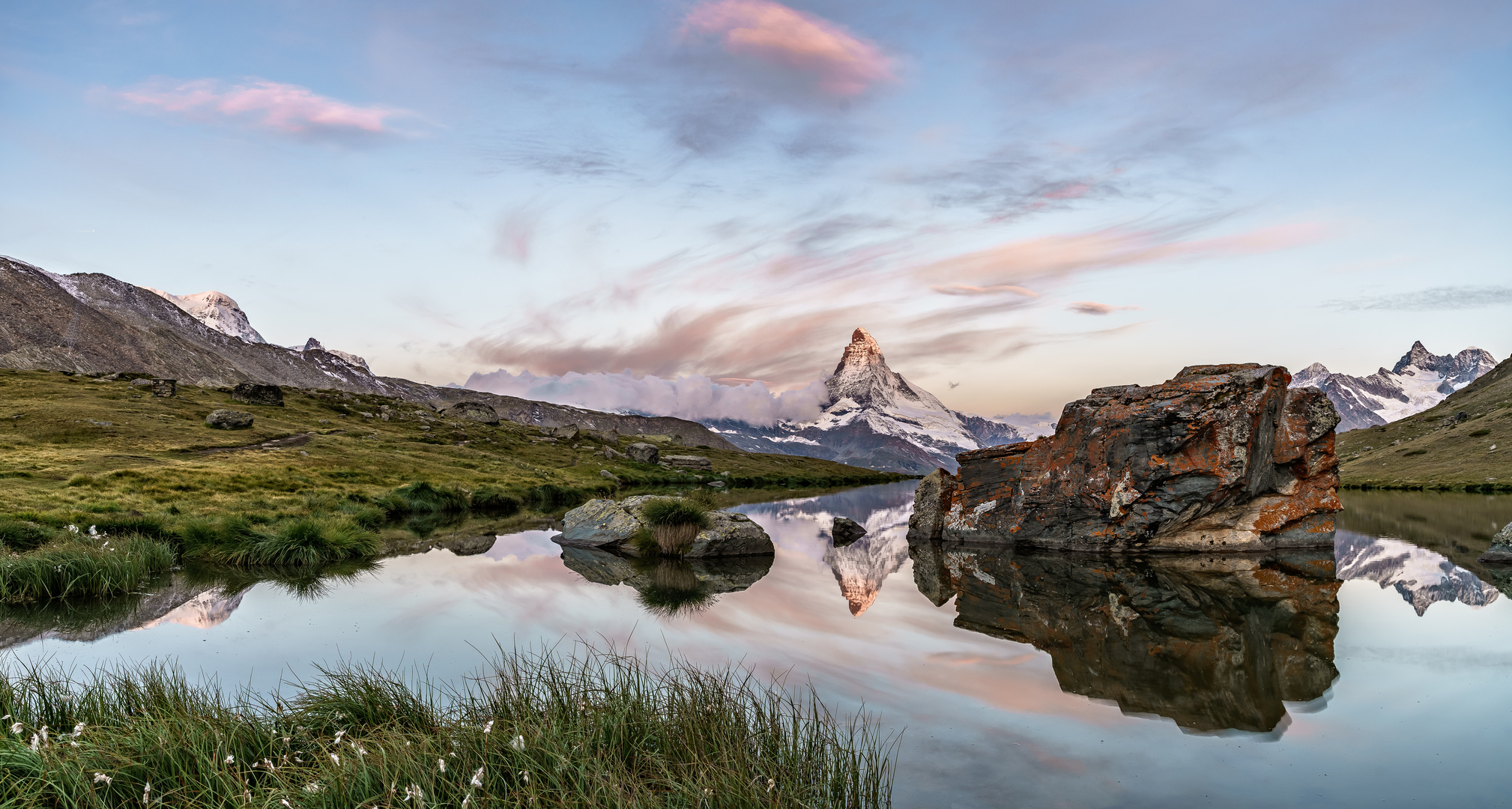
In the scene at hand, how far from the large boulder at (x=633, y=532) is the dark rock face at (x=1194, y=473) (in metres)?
8.62

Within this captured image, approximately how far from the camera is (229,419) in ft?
214

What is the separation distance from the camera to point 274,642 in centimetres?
1197

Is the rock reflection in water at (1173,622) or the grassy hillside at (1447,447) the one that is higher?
the grassy hillside at (1447,447)

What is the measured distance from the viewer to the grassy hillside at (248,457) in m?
29.9

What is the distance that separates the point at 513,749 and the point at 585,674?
2126 mm

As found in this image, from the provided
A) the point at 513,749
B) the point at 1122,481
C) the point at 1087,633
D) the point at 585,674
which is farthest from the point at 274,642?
→ the point at 1122,481

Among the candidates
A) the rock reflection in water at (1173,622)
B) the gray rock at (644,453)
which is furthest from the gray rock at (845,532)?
the gray rock at (644,453)

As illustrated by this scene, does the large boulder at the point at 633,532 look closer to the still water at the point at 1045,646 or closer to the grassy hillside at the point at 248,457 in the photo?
the still water at the point at 1045,646

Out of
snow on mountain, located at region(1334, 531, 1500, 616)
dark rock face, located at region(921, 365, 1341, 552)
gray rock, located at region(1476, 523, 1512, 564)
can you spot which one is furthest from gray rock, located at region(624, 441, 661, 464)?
gray rock, located at region(1476, 523, 1512, 564)

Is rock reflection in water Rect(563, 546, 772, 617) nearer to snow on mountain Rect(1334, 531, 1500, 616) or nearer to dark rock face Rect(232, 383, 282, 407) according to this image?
snow on mountain Rect(1334, 531, 1500, 616)

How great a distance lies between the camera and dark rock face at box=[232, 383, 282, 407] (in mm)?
88188

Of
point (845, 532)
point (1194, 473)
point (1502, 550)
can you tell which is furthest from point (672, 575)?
point (1502, 550)

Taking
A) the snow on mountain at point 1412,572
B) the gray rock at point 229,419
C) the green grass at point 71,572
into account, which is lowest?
the green grass at point 71,572

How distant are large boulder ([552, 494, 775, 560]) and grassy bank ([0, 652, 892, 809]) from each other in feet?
50.5
